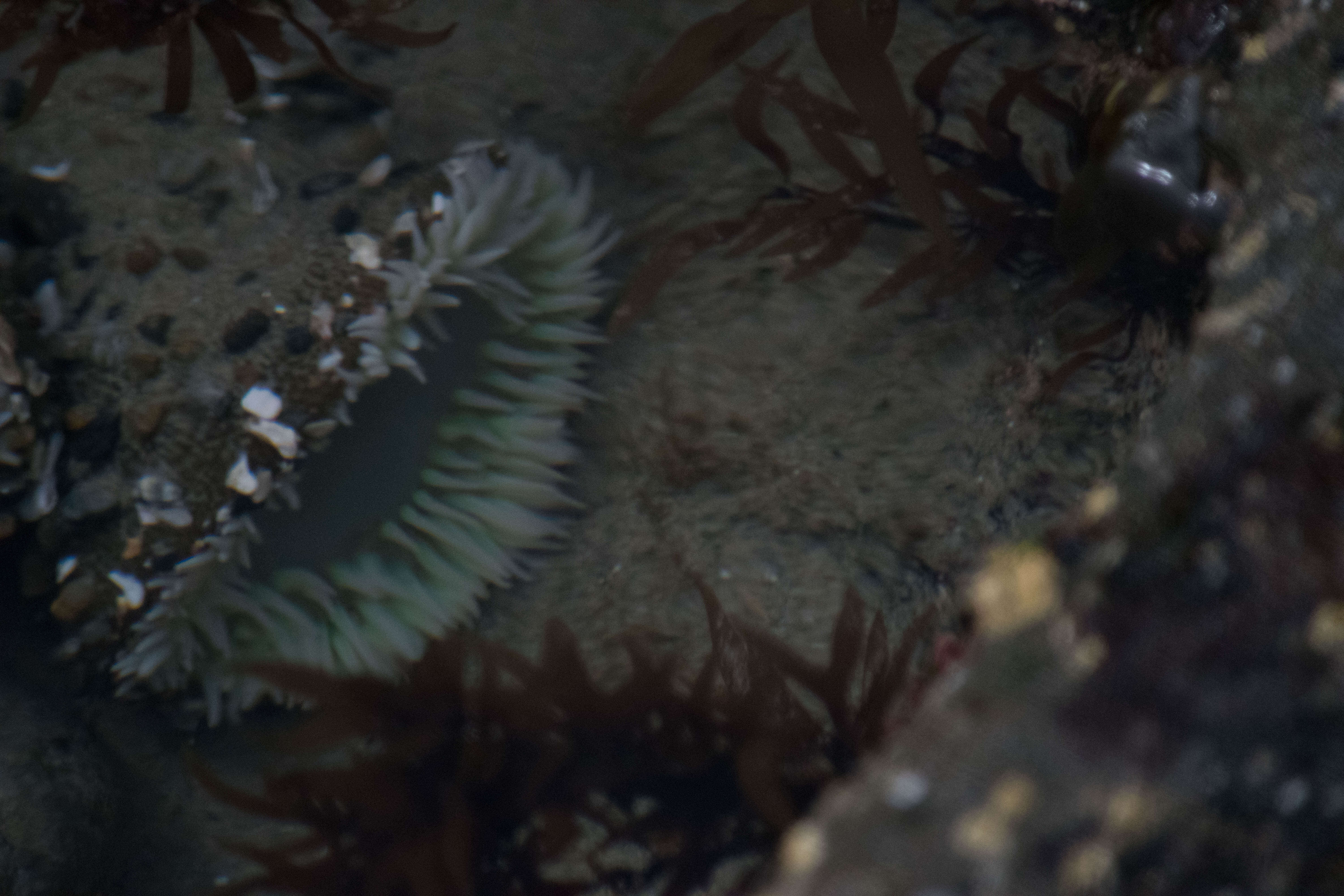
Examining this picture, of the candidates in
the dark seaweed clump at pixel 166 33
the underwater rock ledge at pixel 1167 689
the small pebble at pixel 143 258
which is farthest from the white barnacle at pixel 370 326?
the underwater rock ledge at pixel 1167 689

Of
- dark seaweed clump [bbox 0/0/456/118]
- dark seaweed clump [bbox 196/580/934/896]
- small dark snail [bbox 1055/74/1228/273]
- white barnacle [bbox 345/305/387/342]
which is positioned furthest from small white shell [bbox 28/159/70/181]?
small dark snail [bbox 1055/74/1228/273]

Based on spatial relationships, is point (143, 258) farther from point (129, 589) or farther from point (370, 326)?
point (129, 589)

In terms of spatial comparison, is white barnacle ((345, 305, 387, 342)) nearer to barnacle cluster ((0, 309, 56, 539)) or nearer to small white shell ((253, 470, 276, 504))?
small white shell ((253, 470, 276, 504))

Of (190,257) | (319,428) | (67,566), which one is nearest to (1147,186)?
(319,428)

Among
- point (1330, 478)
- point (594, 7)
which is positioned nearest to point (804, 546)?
point (594, 7)

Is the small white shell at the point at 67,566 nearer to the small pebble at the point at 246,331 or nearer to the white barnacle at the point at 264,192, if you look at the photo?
the small pebble at the point at 246,331
